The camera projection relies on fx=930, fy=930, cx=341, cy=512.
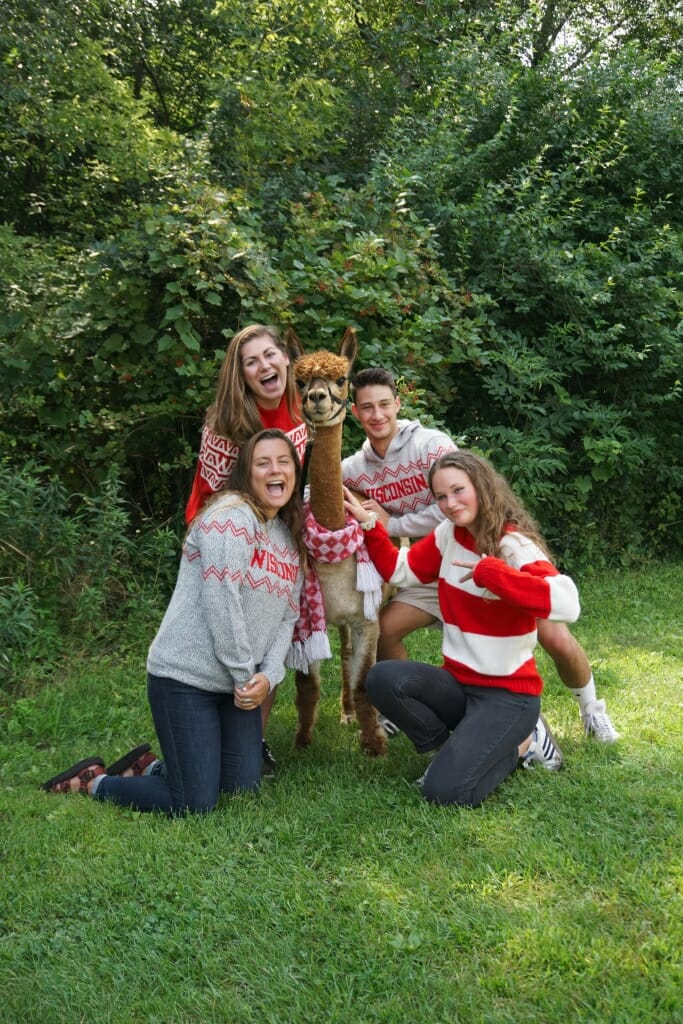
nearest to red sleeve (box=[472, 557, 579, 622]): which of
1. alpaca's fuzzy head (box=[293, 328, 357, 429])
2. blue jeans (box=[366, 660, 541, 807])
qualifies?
blue jeans (box=[366, 660, 541, 807])

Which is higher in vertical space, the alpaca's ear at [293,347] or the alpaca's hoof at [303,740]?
the alpaca's ear at [293,347]

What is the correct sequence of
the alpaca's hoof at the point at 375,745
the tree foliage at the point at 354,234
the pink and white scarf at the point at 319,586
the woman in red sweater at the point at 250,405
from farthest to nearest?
the tree foliage at the point at 354,234 < the alpaca's hoof at the point at 375,745 < the woman in red sweater at the point at 250,405 < the pink and white scarf at the point at 319,586

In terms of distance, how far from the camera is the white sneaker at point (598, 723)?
4.07 meters

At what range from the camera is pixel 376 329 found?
250 inches

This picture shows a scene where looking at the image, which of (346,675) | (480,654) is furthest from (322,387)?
(346,675)

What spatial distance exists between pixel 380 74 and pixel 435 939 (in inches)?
371

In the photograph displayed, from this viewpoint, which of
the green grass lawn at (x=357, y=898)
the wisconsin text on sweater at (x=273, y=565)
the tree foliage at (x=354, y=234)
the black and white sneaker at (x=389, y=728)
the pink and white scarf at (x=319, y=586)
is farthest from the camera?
the tree foliage at (x=354, y=234)

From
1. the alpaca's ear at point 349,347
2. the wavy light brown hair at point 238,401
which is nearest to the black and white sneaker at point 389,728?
the wavy light brown hair at point 238,401

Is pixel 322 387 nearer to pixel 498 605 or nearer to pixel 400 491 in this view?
pixel 400 491

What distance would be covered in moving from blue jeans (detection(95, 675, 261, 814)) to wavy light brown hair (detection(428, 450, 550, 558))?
112 centimetres

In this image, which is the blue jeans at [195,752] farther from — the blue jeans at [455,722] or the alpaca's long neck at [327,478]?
the alpaca's long neck at [327,478]

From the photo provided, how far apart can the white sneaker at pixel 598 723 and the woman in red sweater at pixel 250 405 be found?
140 cm

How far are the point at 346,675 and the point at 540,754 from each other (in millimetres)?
979

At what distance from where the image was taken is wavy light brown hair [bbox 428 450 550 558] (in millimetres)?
3574
